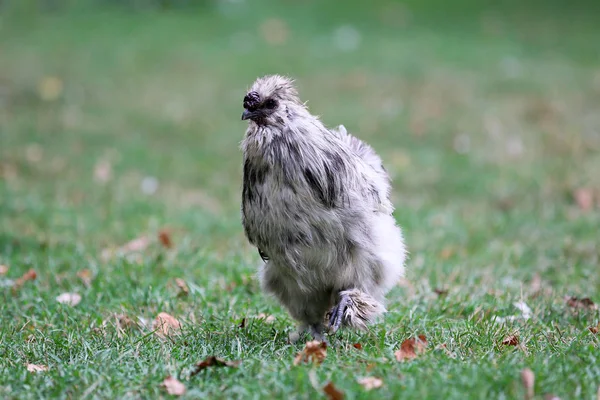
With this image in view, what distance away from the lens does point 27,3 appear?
18688mm

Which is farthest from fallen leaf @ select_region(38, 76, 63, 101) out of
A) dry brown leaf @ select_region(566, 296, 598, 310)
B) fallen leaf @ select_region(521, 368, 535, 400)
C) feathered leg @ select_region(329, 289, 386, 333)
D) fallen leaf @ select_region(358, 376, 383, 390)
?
fallen leaf @ select_region(521, 368, 535, 400)

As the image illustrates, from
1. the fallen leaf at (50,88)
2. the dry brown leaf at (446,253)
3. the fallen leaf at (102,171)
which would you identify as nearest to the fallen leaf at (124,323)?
the dry brown leaf at (446,253)

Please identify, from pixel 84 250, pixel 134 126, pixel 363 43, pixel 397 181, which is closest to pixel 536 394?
pixel 84 250

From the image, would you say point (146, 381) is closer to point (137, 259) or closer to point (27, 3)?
point (137, 259)

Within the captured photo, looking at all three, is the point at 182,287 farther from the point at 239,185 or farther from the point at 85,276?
the point at 239,185

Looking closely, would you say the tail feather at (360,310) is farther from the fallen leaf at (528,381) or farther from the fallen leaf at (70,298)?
the fallen leaf at (70,298)

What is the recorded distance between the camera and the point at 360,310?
460 cm

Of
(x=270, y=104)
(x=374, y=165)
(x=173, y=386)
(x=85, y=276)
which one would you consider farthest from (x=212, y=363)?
(x=85, y=276)

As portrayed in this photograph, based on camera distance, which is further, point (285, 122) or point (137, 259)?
point (137, 259)

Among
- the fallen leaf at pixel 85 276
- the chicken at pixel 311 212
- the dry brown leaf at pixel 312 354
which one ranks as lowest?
the fallen leaf at pixel 85 276

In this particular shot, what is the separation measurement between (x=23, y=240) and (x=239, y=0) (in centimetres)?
1412

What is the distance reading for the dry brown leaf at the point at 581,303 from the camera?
5449 mm

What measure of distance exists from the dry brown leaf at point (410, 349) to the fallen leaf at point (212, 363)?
2.74 feet

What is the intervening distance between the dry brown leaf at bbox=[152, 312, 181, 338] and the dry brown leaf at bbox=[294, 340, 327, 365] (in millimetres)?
980
